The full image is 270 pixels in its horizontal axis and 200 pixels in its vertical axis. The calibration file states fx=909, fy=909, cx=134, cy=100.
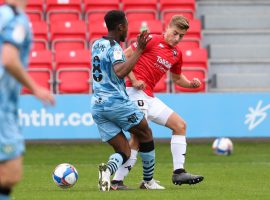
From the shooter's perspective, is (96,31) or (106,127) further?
(96,31)

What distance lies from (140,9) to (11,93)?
15031mm

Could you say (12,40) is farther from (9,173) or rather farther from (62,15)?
(62,15)

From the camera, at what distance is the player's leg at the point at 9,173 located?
21.2ft

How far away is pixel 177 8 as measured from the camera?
70.5 feet

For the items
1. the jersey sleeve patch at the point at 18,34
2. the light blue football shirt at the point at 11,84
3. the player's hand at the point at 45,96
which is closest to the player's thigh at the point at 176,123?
the light blue football shirt at the point at 11,84

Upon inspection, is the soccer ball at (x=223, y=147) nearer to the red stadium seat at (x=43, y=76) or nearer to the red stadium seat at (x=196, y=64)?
the red stadium seat at (x=196, y=64)

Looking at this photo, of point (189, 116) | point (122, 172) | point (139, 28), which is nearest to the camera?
point (122, 172)

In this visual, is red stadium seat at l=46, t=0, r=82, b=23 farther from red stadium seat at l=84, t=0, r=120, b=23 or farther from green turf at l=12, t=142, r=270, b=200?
green turf at l=12, t=142, r=270, b=200

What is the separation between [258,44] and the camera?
2155 centimetres

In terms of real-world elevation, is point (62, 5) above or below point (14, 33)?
below

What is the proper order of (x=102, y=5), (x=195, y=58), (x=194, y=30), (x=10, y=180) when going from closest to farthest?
1. (x=10, y=180)
2. (x=195, y=58)
3. (x=194, y=30)
4. (x=102, y=5)

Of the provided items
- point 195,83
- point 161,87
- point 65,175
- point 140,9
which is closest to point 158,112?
point 195,83

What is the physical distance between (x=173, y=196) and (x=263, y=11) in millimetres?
13221

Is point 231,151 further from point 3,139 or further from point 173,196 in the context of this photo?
point 3,139
